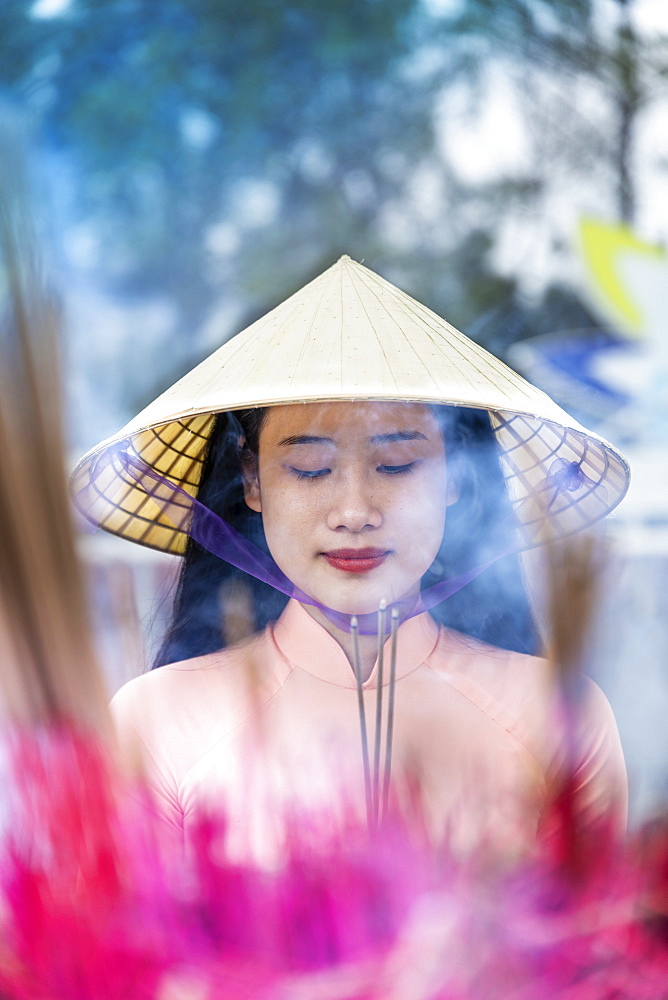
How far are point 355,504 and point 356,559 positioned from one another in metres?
0.05

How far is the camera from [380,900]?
489mm

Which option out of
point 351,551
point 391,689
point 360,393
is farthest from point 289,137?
point 391,689

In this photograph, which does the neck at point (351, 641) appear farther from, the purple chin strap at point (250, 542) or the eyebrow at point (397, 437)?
the eyebrow at point (397, 437)

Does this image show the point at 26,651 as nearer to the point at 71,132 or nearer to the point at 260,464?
the point at 260,464

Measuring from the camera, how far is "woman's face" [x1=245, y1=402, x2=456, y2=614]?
61cm

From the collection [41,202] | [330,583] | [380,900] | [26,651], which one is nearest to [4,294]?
[41,202]

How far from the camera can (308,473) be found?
63 cm

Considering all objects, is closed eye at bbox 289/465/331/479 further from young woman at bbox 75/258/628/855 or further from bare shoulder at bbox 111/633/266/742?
bare shoulder at bbox 111/633/266/742

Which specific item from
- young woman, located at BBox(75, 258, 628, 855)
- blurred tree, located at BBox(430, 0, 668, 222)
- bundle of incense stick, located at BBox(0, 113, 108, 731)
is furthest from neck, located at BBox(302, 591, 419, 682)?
blurred tree, located at BBox(430, 0, 668, 222)

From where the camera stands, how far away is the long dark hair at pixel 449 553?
688 mm

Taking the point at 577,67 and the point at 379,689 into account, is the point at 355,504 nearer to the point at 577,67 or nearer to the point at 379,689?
the point at 379,689

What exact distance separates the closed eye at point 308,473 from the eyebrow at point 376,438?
0.02 meters

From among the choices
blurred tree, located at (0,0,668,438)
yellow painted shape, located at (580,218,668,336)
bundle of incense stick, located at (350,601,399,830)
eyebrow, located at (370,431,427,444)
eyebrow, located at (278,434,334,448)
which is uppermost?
blurred tree, located at (0,0,668,438)

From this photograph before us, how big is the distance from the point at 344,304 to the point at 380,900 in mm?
420
